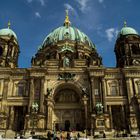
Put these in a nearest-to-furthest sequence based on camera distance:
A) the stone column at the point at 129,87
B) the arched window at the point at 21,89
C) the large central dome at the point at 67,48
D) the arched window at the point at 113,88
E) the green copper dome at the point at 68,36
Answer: the stone column at the point at 129,87 < the arched window at the point at 21,89 < the arched window at the point at 113,88 < the large central dome at the point at 67,48 < the green copper dome at the point at 68,36

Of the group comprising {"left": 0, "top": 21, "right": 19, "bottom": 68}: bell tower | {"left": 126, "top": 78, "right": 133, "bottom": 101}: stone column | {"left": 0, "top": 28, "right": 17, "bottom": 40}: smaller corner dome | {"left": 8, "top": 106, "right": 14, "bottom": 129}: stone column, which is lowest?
{"left": 8, "top": 106, "right": 14, "bottom": 129}: stone column

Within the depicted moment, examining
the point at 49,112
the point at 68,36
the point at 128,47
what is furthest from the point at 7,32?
the point at 128,47

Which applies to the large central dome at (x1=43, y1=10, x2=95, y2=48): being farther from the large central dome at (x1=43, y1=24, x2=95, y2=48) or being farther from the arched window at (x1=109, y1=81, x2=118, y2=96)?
the arched window at (x1=109, y1=81, x2=118, y2=96)

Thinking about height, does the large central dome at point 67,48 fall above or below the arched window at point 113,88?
above

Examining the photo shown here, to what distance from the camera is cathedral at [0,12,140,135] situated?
40.9 m

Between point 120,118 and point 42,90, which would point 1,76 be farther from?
point 120,118

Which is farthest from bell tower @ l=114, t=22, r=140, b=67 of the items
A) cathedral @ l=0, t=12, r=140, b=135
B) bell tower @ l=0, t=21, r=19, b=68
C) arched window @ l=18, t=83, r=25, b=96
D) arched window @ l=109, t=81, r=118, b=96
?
bell tower @ l=0, t=21, r=19, b=68

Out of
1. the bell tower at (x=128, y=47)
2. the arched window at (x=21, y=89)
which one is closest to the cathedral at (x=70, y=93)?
the bell tower at (x=128, y=47)

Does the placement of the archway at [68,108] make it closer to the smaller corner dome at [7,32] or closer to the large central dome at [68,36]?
the smaller corner dome at [7,32]

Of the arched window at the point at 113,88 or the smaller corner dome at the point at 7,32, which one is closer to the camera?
the arched window at the point at 113,88

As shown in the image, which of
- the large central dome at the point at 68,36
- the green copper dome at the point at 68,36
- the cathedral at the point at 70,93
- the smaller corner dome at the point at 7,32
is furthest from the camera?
the green copper dome at the point at 68,36

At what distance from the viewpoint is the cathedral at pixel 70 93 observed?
4091cm

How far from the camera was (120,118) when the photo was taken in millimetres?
43312

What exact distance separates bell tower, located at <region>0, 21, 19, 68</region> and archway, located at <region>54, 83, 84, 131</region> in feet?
37.9
